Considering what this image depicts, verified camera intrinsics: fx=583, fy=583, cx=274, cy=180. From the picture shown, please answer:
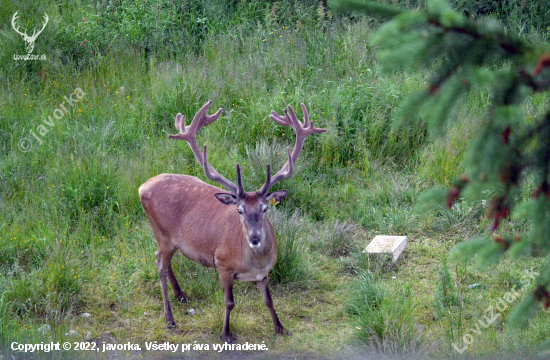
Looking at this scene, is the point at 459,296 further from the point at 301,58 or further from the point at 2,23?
the point at 2,23

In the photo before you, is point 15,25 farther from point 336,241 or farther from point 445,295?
point 445,295

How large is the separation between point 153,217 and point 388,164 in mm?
4115

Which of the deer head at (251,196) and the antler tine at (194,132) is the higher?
the antler tine at (194,132)

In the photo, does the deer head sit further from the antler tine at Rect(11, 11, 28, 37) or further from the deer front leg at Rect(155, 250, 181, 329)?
the antler tine at Rect(11, 11, 28, 37)

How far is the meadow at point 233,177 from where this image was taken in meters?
5.65

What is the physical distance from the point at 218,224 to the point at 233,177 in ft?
7.00

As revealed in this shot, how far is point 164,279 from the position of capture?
240 inches

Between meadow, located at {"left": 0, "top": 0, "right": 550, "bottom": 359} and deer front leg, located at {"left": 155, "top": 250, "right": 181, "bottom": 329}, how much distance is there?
0.31 feet

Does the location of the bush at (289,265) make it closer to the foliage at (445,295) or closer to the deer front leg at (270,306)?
the deer front leg at (270,306)

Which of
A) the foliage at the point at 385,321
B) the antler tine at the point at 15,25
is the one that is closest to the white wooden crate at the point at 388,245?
the foliage at the point at 385,321

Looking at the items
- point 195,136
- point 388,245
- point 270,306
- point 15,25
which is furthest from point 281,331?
point 15,25

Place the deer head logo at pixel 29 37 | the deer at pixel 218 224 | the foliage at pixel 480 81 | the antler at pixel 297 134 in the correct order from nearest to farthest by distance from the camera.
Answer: the foliage at pixel 480 81
the deer at pixel 218 224
the antler at pixel 297 134
the deer head logo at pixel 29 37

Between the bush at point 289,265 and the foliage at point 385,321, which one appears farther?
the bush at point 289,265

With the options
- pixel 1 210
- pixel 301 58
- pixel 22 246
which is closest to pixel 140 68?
pixel 301 58
